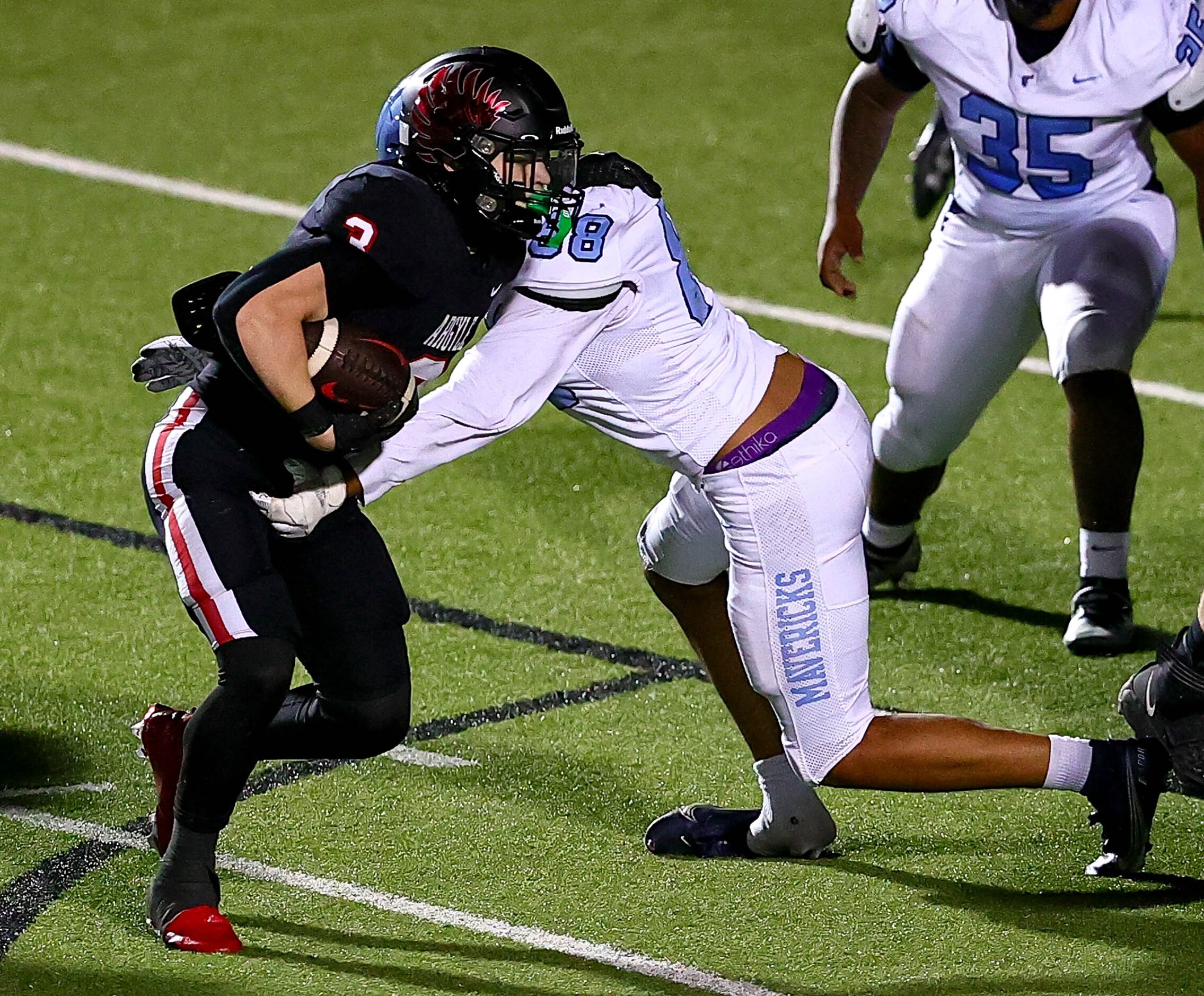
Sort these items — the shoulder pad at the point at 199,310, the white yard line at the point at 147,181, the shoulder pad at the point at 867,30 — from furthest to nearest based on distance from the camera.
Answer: the white yard line at the point at 147,181 → the shoulder pad at the point at 867,30 → the shoulder pad at the point at 199,310

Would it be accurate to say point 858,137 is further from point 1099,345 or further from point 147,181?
point 147,181

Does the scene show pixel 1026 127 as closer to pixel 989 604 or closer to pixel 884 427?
pixel 884 427

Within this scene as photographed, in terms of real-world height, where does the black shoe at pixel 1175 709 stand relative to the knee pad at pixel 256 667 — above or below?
below

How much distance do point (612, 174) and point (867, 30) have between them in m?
1.64

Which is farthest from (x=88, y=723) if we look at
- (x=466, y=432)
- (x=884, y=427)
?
(x=884, y=427)

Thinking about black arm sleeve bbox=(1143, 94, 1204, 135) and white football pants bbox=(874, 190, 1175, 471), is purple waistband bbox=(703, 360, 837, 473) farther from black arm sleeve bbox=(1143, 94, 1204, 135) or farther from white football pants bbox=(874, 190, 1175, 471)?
black arm sleeve bbox=(1143, 94, 1204, 135)

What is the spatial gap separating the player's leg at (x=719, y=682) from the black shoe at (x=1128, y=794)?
0.51 meters

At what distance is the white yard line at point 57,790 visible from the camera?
3949mm

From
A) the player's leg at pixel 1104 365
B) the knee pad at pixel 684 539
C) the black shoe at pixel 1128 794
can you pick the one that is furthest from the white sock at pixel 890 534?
the black shoe at pixel 1128 794

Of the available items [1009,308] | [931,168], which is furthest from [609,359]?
[931,168]

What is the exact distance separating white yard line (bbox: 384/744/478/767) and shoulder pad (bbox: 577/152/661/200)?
1.31 meters

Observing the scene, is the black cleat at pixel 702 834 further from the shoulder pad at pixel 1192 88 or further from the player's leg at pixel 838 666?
the shoulder pad at pixel 1192 88

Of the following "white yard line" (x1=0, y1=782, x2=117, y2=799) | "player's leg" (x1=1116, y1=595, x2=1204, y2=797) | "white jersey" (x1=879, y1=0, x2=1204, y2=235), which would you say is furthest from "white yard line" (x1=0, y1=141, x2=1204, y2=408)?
"white yard line" (x1=0, y1=782, x2=117, y2=799)

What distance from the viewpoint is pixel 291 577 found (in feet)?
11.1
